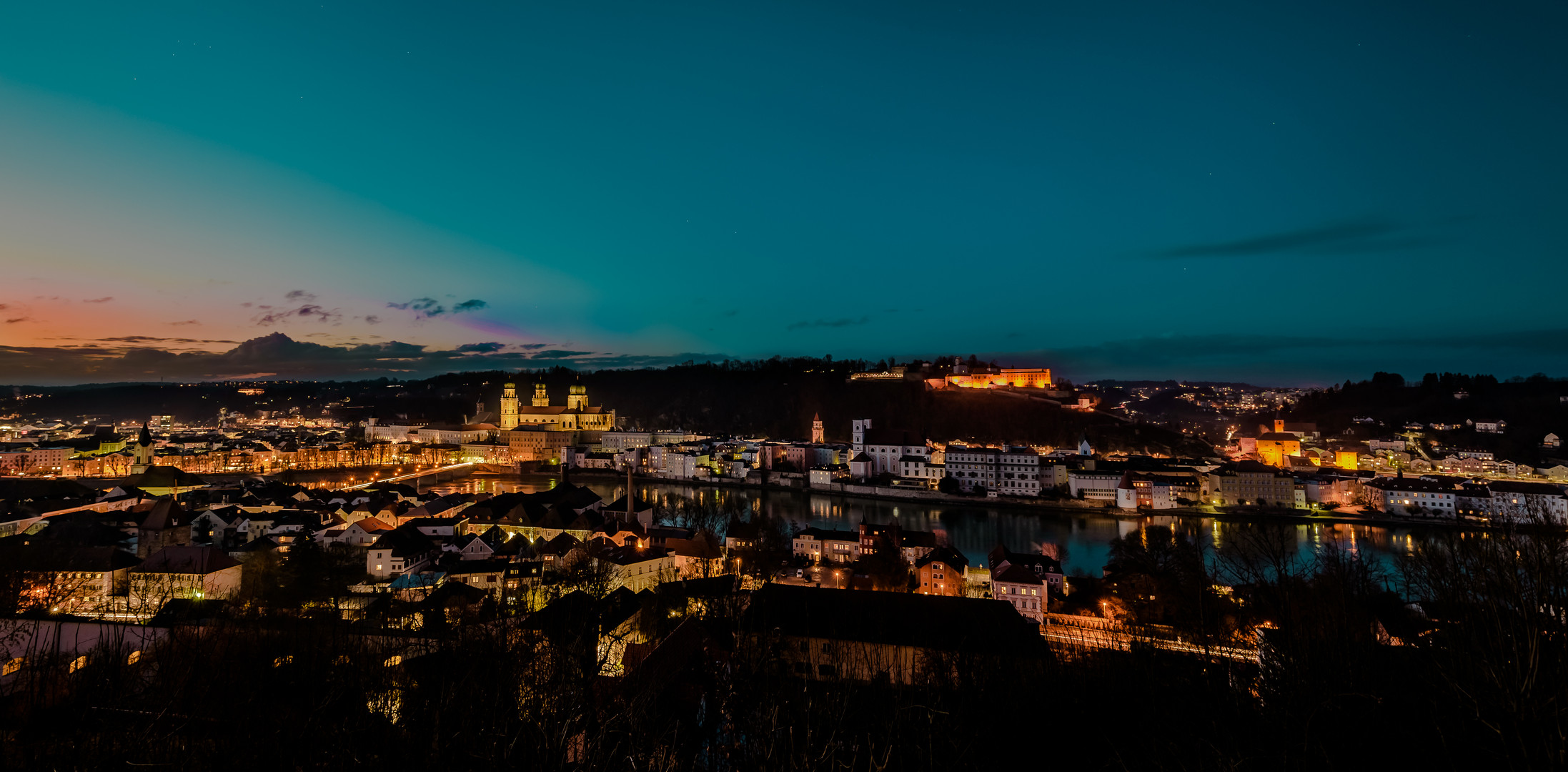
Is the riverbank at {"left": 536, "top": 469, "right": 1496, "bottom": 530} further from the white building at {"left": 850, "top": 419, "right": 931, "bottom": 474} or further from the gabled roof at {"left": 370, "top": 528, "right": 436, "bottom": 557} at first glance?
the gabled roof at {"left": 370, "top": 528, "right": 436, "bottom": 557}

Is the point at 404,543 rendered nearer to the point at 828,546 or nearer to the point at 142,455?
the point at 828,546

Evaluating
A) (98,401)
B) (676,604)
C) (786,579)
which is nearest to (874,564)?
(786,579)

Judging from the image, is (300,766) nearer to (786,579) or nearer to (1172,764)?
(1172,764)

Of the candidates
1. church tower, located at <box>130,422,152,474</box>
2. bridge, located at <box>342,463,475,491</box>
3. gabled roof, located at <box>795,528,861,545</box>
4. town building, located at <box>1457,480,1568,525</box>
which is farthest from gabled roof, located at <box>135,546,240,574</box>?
town building, located at <box>1457,480,1568,525</box>

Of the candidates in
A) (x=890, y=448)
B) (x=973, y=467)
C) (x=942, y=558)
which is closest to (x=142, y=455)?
(x=890, y=448)

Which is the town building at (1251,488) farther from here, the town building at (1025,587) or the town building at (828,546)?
the town building at (1025,587)

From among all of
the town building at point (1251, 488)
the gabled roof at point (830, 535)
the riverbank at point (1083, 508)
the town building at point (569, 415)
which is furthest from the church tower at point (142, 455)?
the town building at point (1251, 488)

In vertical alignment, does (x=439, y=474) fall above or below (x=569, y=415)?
below
